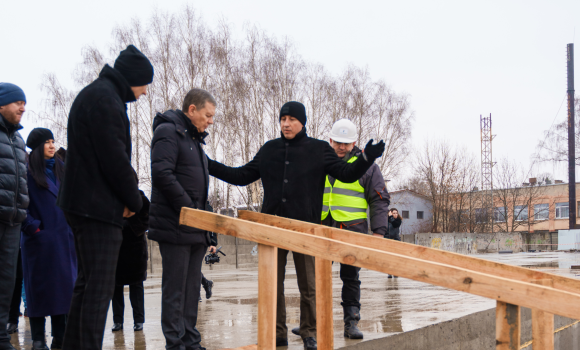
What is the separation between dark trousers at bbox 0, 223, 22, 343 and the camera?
11.7ft

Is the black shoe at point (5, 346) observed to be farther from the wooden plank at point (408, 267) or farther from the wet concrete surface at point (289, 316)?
the wooden plank at point (408, 267)

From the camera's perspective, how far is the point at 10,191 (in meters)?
3.62

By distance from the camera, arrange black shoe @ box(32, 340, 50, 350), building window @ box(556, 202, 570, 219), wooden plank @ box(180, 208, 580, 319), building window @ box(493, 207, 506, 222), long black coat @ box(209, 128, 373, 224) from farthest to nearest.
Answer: building window @ box(556, 202, 570, 219) → building window @ box(493, 207, 506, 222) → long black coat @ box(209, 128, 373, 224) → black shoe @ box(32, 340, 50, 350) → wooden plank @ box(180, 208, 580, 319)

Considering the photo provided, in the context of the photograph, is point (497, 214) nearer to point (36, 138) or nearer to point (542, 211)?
point (542, 211)

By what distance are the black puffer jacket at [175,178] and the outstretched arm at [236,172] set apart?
56cm

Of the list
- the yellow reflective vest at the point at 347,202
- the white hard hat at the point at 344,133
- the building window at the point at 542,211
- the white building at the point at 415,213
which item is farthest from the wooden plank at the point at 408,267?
the building window at the point at 542,211

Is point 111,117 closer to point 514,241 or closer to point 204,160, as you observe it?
point 204,160

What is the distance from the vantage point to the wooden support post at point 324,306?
9.31 ft

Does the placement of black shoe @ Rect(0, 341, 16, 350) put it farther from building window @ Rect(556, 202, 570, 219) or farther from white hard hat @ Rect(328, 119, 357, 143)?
building window @ Rect(556, 202, 570, 219)

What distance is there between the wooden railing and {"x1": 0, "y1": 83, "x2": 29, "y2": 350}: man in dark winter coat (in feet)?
5.04

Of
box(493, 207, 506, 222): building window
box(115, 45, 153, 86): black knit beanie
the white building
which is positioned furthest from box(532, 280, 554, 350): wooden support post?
the white building

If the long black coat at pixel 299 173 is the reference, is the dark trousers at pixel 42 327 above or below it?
below

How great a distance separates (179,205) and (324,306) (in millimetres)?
1106

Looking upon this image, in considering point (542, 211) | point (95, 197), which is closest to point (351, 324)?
point (95, 197)
